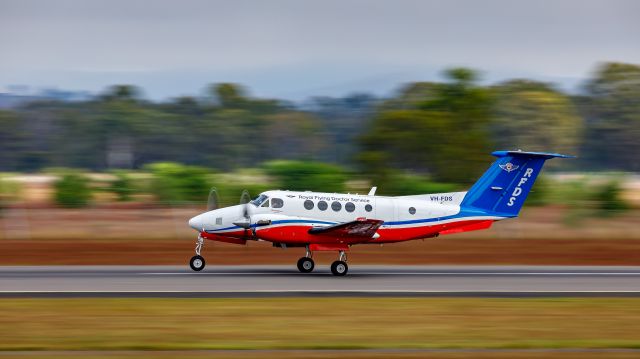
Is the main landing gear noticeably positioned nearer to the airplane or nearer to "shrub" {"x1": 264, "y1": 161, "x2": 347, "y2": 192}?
the airplane

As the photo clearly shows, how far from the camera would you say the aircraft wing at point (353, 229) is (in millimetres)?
26094

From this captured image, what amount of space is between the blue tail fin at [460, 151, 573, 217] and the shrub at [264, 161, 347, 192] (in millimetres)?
23665

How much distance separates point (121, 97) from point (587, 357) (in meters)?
119

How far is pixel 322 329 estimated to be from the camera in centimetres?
1744

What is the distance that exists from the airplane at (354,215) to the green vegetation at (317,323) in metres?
5.69

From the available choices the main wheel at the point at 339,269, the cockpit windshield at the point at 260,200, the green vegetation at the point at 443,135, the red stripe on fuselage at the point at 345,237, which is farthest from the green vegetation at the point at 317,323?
the green vegetation at the point at 443,135

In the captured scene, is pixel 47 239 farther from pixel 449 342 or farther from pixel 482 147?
pixel 482 147

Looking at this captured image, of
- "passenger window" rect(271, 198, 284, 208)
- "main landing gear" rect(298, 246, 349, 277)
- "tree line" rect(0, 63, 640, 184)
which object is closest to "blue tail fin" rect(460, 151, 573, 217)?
"main landing gear" rect(298, 246, 349, 277)

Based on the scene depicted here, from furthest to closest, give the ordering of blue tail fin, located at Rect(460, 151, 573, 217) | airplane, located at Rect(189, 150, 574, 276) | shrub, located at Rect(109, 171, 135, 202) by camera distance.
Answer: shrub, located at Rect(109, 171, 135, 202)
blue tail fin, located at Rect(460, 151, 573, 217)
airplane, located at Rect(189, 150, 574, 276)

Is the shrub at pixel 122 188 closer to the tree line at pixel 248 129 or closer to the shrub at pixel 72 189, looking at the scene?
the shrub at pixel 72 189

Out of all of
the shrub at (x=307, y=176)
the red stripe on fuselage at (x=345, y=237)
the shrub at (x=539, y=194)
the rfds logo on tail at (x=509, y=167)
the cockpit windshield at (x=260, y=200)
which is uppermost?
the rfds logo on tail at (x=509, y=167)

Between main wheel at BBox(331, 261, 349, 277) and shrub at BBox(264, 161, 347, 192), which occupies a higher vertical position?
shrub at BBox(264, 161, 347, 192)

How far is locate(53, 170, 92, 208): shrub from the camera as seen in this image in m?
53.2

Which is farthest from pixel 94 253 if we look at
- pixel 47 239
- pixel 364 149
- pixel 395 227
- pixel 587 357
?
pixel 364 149
